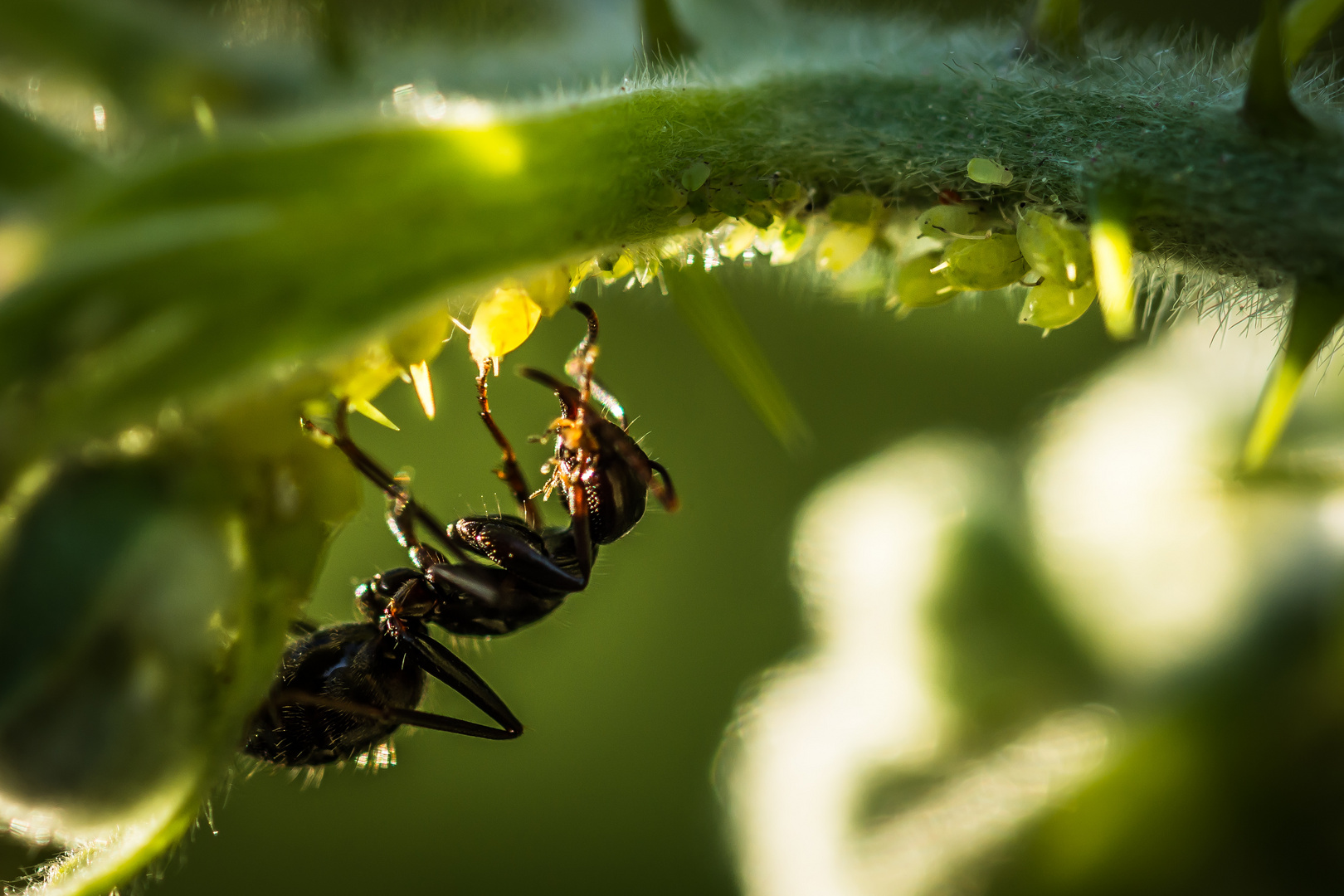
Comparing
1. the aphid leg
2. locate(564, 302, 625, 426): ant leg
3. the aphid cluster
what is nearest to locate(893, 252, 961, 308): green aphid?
the aphid cluster

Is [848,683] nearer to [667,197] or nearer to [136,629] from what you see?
[667,197]

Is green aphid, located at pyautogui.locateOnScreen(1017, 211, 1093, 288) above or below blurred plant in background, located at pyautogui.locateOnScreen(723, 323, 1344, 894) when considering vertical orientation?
above

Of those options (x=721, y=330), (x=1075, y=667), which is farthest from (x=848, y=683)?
(x=721, y=330)

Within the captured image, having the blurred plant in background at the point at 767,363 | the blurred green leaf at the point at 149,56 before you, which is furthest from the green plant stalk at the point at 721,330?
the blurred green leaf at the point at 149,56

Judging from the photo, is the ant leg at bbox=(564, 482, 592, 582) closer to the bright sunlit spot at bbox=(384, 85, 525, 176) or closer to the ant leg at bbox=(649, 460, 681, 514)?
the ant leg at bbox=(649, 460, 681, 514)

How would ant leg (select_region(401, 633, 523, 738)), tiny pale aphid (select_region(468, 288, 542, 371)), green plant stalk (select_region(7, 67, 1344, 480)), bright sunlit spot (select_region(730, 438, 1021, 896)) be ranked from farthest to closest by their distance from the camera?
bright sunlit spot (select_region(730, 438, 1021, 896))
ant leg (select_region(401, 633, 523, 738))
tiny pale aphid (select_region(468, 288, 542, 371))
green plant stalk (select_region(7, 67, 1344, 480))

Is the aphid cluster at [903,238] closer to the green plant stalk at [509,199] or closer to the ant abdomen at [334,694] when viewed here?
the green plant stalk at [509,199]

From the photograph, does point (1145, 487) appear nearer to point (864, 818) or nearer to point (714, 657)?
point (864, 818)

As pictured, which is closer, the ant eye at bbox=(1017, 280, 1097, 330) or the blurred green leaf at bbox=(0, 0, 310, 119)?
the ant eye at bbox=(1017, 280, 1097, 330)
